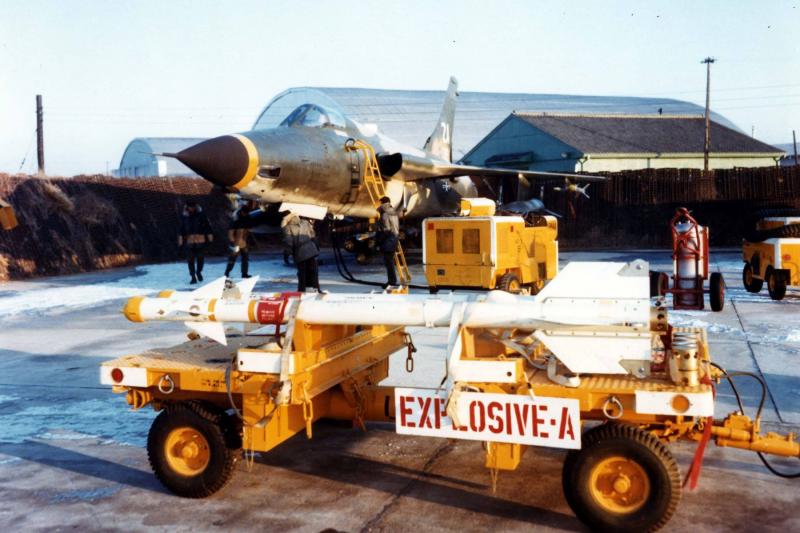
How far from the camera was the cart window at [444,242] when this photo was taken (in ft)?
42.2

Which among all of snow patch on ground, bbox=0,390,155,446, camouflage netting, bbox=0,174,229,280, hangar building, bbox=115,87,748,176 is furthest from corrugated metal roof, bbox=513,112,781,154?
snow patch on ground, bbox=0,390,155,446

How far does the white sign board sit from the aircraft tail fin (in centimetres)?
1949

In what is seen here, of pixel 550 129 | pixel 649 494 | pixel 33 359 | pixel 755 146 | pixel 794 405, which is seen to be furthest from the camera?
pixel 755 146

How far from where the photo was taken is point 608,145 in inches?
1550

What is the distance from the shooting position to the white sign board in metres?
4.26

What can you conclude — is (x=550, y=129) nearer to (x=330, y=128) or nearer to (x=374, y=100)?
(x=374, y=100)

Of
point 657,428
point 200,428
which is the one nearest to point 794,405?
point 657,428

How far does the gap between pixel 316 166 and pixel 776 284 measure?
26.8 feet

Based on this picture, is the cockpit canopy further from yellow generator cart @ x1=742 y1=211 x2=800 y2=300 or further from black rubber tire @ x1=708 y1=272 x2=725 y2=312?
yellow generator cart @ x1=742 y1=211 x2=800 y2=300

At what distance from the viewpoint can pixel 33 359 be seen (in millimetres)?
9602

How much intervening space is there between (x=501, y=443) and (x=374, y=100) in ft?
165

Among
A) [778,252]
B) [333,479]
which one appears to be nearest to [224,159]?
[333,479]

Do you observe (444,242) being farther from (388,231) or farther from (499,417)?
(499,417)

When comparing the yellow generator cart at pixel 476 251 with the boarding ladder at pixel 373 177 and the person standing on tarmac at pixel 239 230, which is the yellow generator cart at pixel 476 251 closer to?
the boarding ladder at pixel 373 177
